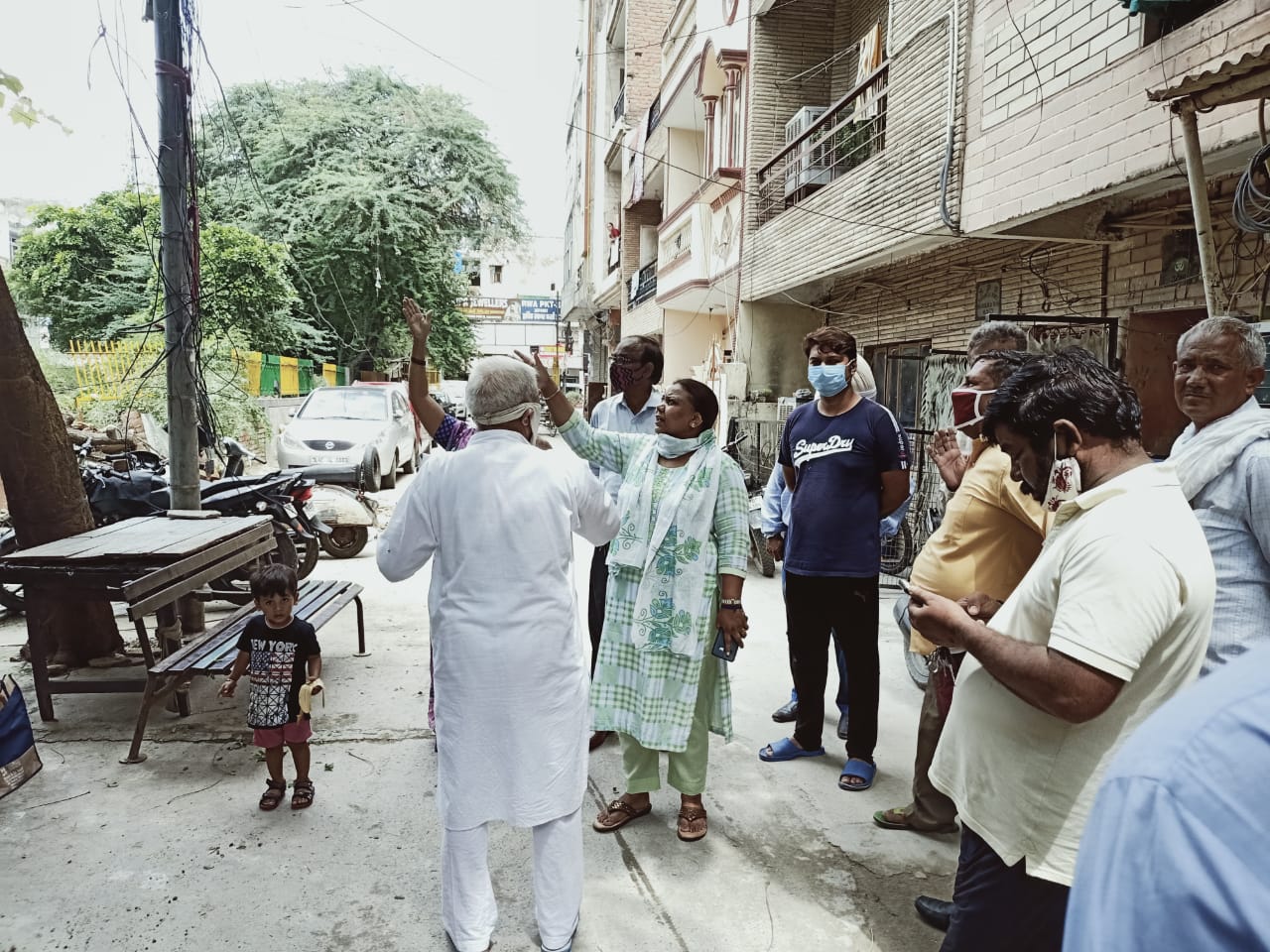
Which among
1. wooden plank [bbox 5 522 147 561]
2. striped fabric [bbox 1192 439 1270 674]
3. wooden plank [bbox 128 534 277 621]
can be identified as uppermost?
striped fabric [bbox 1192 439 1270 674]

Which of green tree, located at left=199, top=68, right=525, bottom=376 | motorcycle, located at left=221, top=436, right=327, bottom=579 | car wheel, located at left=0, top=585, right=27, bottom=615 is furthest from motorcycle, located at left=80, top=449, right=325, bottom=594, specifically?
green tree, located at left=199, top=68, right=525, bottom=376

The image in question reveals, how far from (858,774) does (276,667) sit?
7.92 feet

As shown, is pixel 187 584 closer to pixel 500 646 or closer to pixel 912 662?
pixel 500 646

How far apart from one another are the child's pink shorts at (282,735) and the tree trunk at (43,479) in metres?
2.03

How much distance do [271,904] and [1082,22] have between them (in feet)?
20.2

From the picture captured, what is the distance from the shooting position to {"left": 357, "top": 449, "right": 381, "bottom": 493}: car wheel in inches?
482

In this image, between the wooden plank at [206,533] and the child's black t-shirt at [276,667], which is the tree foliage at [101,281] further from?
the child's black t-shirt at [276,667]

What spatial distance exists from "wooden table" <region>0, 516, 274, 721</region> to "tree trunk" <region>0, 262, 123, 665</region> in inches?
12.4

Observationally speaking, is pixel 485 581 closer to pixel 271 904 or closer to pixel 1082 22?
pixel 271 904

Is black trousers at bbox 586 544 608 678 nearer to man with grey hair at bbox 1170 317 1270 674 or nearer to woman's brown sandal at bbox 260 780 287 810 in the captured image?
woman's brown sandal at bbox 260 780 287 810

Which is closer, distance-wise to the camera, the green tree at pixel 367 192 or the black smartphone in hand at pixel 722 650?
the black smartphone in hand at pixel 722 650

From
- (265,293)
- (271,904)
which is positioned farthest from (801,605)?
(265,293)

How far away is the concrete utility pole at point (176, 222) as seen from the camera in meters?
4.90

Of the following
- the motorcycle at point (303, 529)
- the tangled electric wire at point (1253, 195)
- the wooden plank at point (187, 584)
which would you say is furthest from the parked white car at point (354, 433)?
the tangled electric wire at point (1253, 195)
